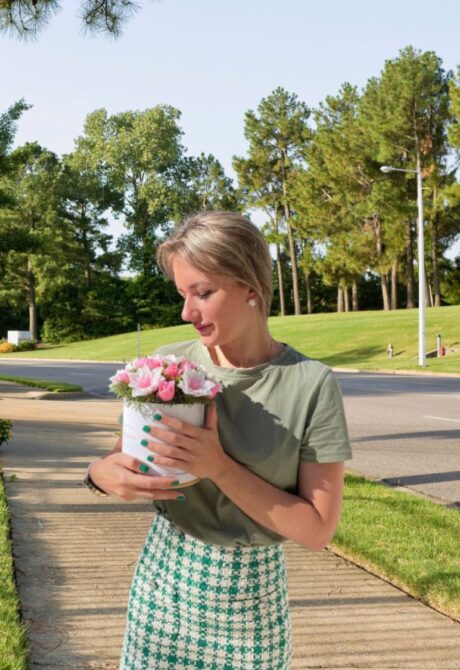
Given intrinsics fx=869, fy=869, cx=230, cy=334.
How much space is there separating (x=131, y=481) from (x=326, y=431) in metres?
0.43

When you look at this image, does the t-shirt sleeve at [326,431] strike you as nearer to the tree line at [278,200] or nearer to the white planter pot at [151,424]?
the white planter pot at [151,424]

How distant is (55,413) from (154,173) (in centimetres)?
6819

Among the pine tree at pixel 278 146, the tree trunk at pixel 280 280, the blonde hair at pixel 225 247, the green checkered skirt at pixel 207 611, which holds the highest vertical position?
the pine tree at pixel 278 146

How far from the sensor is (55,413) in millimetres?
16328

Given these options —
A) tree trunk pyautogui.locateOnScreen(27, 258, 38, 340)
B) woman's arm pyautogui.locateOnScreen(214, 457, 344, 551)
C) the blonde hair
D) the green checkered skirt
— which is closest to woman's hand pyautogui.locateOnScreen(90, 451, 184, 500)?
woman's arm pyautogui.locateOnScreen(214, 457, 344, 551)

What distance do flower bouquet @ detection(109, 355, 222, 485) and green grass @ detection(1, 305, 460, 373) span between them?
27885 millimetres

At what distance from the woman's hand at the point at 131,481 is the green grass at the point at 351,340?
27850mm

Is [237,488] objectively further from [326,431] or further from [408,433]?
[408,433]

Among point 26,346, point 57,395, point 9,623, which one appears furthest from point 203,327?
point 26,346

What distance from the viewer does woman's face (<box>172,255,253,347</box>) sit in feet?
6.17

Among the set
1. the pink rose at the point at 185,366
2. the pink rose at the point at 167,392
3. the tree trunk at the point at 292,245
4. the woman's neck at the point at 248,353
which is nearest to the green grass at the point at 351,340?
the tree trunk at the point at 292,245

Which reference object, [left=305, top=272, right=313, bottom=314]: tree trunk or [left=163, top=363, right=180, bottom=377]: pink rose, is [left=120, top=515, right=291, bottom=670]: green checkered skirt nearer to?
[left=163, top=363, right=180, bottom=377]: pink rose

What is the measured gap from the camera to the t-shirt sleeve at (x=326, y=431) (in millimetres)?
1847

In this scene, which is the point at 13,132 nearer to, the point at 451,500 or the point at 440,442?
the point at 440,442
